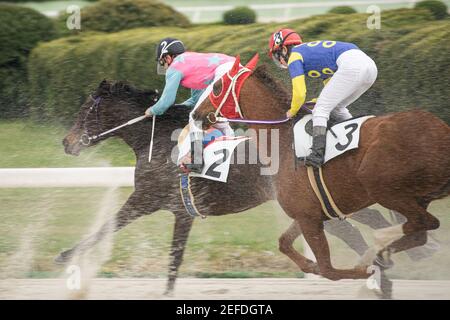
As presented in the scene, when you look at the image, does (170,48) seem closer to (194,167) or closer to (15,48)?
(194,167)

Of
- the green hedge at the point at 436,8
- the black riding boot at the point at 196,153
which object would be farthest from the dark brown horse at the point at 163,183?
the green hedge at the point at 436,8

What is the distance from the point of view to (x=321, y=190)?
5477mm

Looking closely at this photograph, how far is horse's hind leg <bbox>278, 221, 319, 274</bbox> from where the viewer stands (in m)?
→ 5.73

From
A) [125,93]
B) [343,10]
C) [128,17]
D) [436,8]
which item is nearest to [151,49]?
[128,17]

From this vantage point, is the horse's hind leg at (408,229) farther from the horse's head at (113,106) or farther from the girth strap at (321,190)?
the horse's head at (113,106)

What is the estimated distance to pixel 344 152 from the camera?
5430 mm

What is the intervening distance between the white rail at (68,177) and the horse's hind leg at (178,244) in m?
1.11

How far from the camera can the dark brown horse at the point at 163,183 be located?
594cm

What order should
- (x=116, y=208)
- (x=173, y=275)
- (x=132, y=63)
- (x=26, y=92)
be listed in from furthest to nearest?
(x=26, y=92) → (x=132, y=63) → (x=116, y=208) → (x=173, y=275)

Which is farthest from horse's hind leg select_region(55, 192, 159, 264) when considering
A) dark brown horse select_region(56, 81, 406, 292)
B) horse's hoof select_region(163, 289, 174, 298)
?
horse's hoof select_region(163, 289, 174, 298)

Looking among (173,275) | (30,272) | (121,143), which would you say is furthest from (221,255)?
(121,143)

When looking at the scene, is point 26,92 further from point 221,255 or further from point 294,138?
point 294,138

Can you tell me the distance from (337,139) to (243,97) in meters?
0.69
